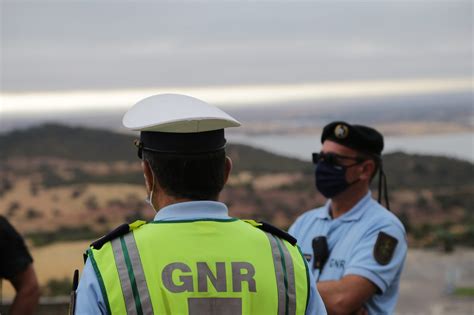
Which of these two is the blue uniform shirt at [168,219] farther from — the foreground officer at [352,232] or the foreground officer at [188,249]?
the foreground officer at [352,232]

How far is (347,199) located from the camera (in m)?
3.97

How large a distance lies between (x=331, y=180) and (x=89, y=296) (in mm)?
2286

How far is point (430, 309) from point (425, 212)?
19943 millimetres

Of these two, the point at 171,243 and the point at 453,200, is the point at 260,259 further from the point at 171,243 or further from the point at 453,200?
the point at 453,200

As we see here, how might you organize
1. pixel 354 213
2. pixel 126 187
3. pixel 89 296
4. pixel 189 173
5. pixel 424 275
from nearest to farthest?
pixel 89 296, pixel 189 173, pixel 354 213, pixel 424 275, pixel 126 187

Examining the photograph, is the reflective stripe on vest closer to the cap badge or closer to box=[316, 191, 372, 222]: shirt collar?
box=[316, 191, 372, 222]: shirt collar

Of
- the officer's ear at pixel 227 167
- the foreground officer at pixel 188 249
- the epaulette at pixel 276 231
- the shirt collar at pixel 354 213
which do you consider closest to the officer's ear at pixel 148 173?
the foreground officer at pixel 188 249

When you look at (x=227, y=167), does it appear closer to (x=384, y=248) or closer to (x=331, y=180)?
(x=384, y=248)

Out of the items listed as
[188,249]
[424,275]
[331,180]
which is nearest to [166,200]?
[188,249]

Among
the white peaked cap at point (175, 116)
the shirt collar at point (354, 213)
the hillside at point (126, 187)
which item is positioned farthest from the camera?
the hillside at point (126, 187)

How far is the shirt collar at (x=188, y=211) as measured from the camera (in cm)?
204

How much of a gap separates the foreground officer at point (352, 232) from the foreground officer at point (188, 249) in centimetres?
137

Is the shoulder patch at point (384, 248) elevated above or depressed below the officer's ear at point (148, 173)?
below

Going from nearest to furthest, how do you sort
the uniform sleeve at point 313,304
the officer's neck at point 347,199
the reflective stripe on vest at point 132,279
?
the reflective stripe on vest at point 132,279
the uniform sleeve at point 313,304
the officer's neck at point 347,199
